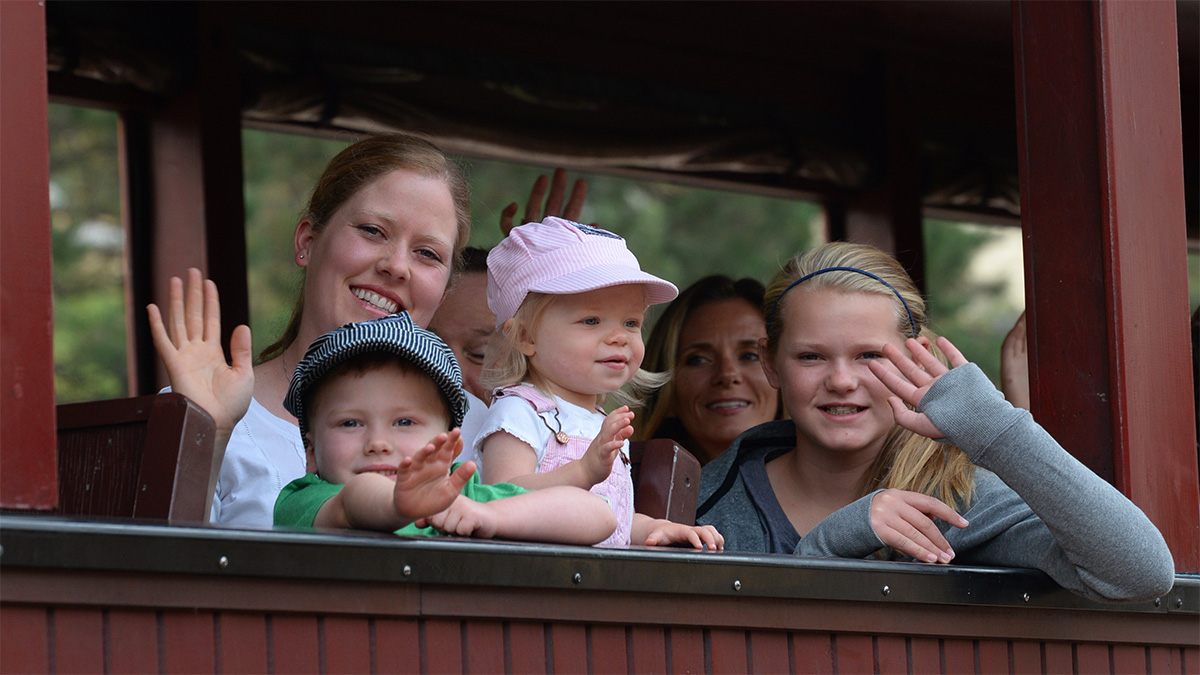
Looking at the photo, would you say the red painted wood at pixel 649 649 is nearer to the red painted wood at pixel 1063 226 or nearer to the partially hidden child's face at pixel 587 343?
the partially hidden child's face at pixel 587 343

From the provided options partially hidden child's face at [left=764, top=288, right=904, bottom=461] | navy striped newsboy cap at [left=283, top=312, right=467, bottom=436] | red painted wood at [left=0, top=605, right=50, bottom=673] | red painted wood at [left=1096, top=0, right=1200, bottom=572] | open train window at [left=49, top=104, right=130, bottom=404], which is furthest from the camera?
open train window at [left=49, top=104, right=130, bottom=404]

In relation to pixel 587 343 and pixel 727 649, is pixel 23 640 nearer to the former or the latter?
pixel 727 649

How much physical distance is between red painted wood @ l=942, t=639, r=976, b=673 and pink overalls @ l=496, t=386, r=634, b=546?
590 mm

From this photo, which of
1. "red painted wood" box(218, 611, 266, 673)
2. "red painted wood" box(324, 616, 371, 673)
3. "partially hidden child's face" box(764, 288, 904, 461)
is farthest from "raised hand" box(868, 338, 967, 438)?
"red painted wood" box(218, 611, 266, 673)

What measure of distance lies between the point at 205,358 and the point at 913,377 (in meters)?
1.23

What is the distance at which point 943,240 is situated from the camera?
18547 millimetres

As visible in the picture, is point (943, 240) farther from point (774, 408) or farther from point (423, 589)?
point (423, 589)

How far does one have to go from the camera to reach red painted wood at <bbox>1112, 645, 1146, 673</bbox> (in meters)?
2.70

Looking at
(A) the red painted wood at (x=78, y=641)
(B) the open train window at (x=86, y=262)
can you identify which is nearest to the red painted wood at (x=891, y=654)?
(A) the red painted wood at (x=78, y=641)

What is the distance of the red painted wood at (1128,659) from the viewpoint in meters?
2.70

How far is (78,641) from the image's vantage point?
5.49ft

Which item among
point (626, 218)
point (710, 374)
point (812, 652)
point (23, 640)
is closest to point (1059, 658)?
point (812, 652)

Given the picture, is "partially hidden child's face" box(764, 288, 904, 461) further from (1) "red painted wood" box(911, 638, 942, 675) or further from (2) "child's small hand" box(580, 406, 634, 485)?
(2) "child's small hand" box(580, 406, 634, 485)

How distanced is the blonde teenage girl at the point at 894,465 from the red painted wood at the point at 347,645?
3.42 feet
